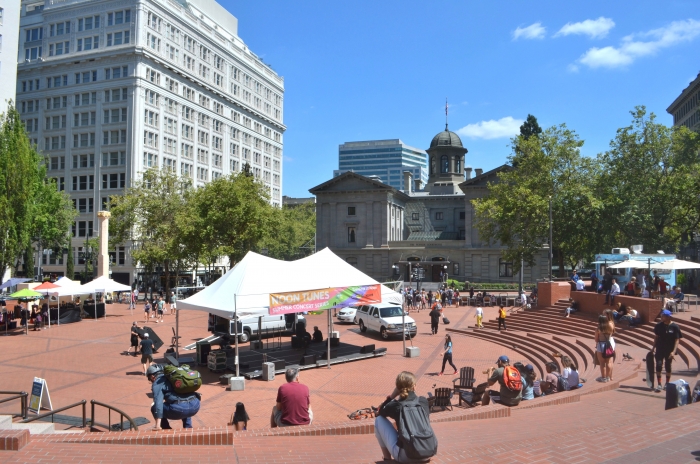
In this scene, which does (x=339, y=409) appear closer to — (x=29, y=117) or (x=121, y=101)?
(x=121, y=101)

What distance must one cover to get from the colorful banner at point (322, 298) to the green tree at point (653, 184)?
93.2 ft

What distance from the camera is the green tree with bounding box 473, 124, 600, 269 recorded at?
4372 centimetres

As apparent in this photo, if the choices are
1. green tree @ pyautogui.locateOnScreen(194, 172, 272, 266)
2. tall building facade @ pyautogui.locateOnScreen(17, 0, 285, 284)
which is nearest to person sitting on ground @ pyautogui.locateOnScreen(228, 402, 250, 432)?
green tree @ pyautogui.locateOnScreen(194, 172, 272, 266)

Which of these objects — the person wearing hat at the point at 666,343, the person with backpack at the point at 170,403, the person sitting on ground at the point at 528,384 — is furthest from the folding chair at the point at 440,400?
the person with backpack at the point at 170,403

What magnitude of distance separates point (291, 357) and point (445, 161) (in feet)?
207

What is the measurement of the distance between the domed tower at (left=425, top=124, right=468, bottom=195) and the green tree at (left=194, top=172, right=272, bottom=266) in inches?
1459

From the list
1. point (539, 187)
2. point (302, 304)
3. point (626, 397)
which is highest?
point (539, 187)

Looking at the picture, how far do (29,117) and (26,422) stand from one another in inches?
2828

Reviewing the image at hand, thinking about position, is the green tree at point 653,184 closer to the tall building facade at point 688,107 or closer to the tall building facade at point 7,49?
the tall building facade at point 688,107

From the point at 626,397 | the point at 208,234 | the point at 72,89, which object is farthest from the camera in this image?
the point at 72,89

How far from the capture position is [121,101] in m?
64.9

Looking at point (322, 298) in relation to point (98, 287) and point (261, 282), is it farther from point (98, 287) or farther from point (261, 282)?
point (98, 287)

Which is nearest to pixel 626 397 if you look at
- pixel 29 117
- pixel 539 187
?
pixel 539 187

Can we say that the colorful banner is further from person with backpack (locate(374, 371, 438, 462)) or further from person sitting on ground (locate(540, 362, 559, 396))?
person with backpack (locate(374, 371, 438, 462))
